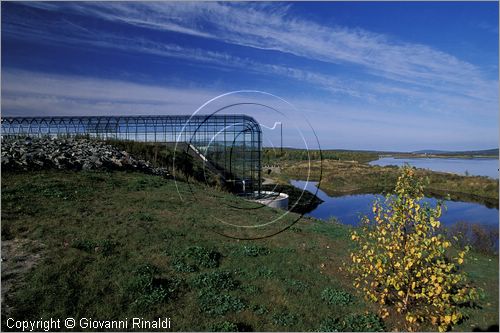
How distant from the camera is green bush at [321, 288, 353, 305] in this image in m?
9.80

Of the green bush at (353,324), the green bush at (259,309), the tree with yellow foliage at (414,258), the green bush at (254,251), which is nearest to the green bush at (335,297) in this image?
the green bush at (353,324)

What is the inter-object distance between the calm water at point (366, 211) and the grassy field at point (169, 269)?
19.8 meters

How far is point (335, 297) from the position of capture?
9961 millimetres

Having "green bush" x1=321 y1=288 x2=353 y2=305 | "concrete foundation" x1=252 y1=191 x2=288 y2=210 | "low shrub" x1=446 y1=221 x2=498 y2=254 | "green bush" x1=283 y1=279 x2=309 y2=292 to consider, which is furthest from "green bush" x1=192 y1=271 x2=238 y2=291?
"concrete foundation" x1=252 y1=191 x2=288 y2=210

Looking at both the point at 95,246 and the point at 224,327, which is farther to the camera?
the point at 95,246

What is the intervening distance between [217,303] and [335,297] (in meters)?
3.40

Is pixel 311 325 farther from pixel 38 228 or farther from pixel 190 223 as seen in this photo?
pixel 38 228

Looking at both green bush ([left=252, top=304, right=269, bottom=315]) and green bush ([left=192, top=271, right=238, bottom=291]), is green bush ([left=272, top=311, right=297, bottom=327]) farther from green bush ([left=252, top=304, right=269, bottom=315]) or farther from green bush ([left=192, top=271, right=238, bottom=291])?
green bush ([left=192, top=271, right=238, bottom=291])

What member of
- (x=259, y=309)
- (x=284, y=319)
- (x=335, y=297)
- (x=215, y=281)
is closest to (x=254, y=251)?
(x=215, y=281)

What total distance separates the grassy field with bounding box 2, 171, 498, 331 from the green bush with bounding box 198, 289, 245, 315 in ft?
0.09

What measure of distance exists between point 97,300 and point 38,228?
492 cm

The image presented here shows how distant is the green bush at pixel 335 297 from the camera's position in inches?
386

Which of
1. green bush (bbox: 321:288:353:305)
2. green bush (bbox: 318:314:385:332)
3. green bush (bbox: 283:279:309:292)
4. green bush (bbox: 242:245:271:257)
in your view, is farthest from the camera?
green bush (bbox: 242:245:271:257)

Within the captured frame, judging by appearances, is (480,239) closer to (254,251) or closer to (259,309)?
(254,251)
